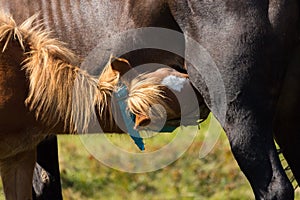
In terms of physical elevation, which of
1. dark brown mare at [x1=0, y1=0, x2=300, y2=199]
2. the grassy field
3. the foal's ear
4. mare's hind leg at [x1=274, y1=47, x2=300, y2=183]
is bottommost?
the grassy field

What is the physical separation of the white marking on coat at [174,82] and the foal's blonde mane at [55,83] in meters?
0.30

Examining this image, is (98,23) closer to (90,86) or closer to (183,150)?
(90,86)

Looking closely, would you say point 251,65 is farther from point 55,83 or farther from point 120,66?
point 55,83

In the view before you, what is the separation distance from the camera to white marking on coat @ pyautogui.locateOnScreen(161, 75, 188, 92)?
379cm

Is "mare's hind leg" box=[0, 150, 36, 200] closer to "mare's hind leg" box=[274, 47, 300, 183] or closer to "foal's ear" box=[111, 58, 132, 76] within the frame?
"foal's ear" box=[111, 58, 132, 76]

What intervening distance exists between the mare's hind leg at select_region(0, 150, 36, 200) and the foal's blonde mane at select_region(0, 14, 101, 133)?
0.37 metres

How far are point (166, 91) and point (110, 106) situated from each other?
234 millimetres

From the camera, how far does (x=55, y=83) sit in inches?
144

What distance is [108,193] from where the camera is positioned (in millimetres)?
6309

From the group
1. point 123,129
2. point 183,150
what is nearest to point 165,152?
point 183,150

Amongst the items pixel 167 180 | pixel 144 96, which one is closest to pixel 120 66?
pixel 144 96

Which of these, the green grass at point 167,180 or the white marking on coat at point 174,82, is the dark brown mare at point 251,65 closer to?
the white marking on coat at point 174,82

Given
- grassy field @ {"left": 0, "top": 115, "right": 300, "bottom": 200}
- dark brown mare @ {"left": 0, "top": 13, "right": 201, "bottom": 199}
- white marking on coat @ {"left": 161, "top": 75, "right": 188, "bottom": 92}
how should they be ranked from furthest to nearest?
grassy field @ {"left": 0, "top": 115, "right": 300, "bottom": 200} < white marking on coat @ {"left": 161, "top": 75, "right": 188, "bottom": 92} < dark brown mare @ {"left": 0, "top": 13, "right": 201, "bottom": 199}

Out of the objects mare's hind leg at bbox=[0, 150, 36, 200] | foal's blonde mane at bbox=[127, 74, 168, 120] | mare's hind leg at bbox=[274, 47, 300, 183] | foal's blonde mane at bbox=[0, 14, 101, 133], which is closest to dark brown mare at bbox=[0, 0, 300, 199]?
mare's hind leg at bbox=[274, 47, 300, 183]
